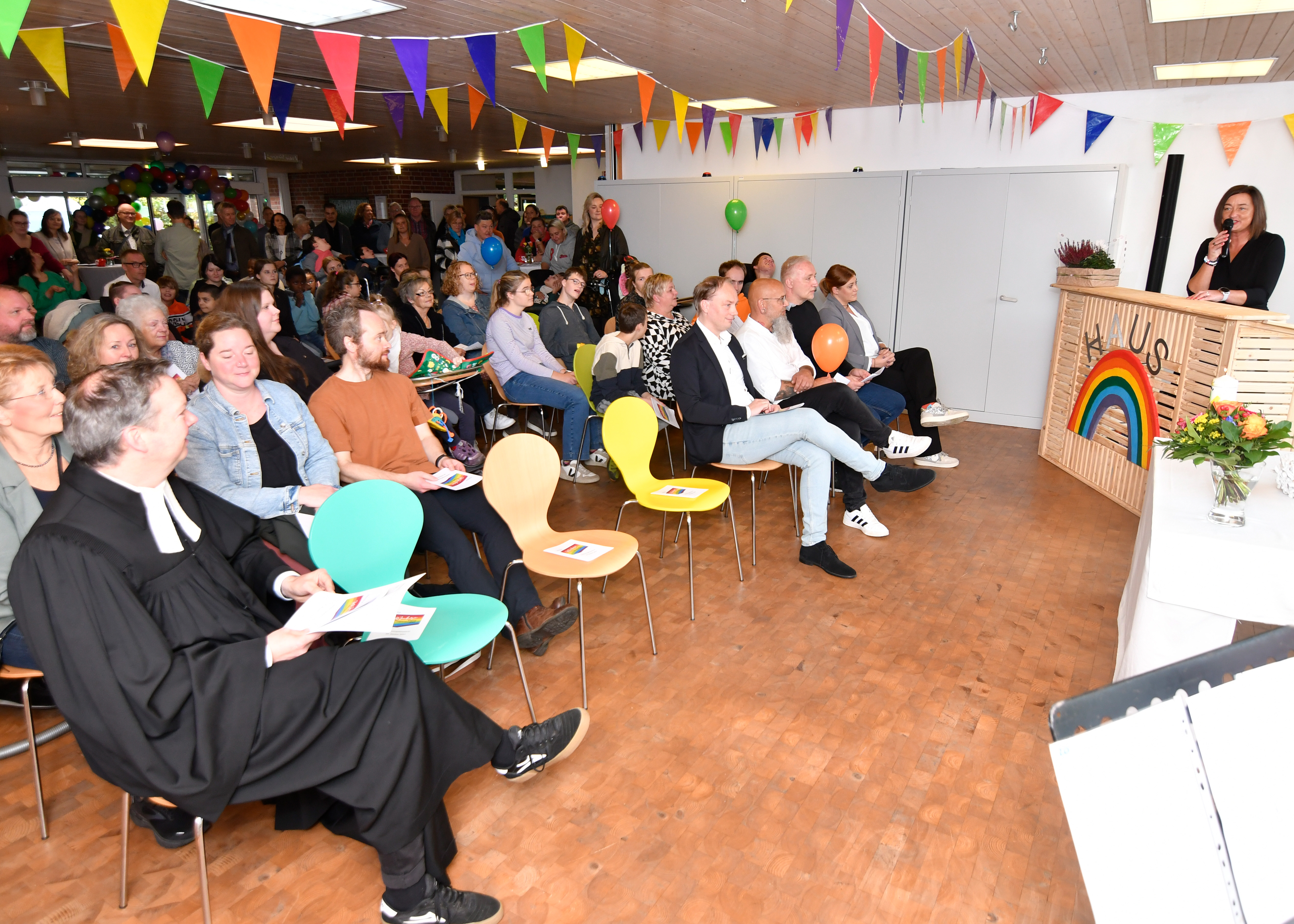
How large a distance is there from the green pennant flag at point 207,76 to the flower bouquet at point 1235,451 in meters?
4.87

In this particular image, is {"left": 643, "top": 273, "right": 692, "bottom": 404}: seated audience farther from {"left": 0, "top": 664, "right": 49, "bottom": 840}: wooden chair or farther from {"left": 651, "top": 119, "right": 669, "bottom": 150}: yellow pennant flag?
{"left": 651, "top": 119, "right": 669, "bottom": 150}: yellow pennant flag

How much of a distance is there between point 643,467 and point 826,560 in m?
1.03

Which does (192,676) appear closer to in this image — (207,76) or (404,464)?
(404,464)

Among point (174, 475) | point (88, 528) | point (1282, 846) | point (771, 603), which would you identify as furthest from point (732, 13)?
point (1282, 846)

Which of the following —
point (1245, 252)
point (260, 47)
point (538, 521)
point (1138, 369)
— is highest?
point (260, 47)

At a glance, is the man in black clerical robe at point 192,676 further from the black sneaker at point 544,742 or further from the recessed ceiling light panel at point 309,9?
the recessed ceiling light panel at point 309,9

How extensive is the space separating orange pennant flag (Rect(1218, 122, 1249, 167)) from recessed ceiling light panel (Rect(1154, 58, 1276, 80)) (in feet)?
1.26

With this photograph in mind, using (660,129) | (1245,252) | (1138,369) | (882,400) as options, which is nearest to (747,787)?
(882,400)

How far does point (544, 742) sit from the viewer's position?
230 cm

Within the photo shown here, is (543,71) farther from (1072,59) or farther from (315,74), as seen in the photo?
(1072,59)

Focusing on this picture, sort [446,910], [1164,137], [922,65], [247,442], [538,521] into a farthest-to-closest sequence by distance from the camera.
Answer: [1164,137] → [922,65] → [538,521] → [247,442] → [446,910]

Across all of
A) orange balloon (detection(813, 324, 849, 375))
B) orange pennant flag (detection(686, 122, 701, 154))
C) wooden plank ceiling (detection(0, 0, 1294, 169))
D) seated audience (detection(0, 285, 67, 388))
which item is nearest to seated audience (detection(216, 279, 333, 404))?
seated audience (detection(0, 285, 67, 388))

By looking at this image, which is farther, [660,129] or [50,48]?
[660,129]

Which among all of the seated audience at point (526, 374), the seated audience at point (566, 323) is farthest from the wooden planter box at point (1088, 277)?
the seated audience at point (526, 374)
